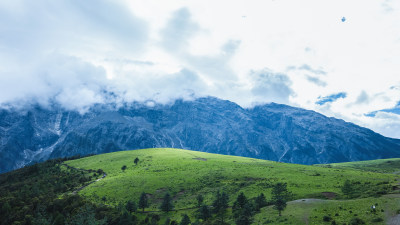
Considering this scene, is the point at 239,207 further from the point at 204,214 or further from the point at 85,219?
the point at 85,219

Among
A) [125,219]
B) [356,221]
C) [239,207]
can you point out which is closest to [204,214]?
[239,207]

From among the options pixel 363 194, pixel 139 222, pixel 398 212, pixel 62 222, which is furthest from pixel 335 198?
pixel 62 222

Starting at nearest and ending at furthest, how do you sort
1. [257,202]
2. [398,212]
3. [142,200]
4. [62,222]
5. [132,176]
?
[398,212]
[257,202]
[62,222]
[142,200]
[132,176]

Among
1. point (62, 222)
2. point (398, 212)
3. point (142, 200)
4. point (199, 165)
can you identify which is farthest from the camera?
point (199, 165)

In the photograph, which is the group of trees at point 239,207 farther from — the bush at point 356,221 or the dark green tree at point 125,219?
the dark green tree at point 125,219

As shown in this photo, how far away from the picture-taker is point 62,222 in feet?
285

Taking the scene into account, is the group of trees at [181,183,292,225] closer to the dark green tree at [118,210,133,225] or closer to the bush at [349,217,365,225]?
the bush at [349,217,365,225]

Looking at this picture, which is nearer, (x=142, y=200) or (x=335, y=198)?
(x=335, y=198)

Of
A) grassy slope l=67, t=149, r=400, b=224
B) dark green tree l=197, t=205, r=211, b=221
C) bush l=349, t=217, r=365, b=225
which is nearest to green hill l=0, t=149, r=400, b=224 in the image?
grassy slope l=67, t=149, r=400, b=224

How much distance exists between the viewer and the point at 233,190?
339 ft

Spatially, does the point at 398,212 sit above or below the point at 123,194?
above

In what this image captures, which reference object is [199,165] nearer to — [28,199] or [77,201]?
[77,201]

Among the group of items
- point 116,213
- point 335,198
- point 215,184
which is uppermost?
point 335,198

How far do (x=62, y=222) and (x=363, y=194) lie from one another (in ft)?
353
